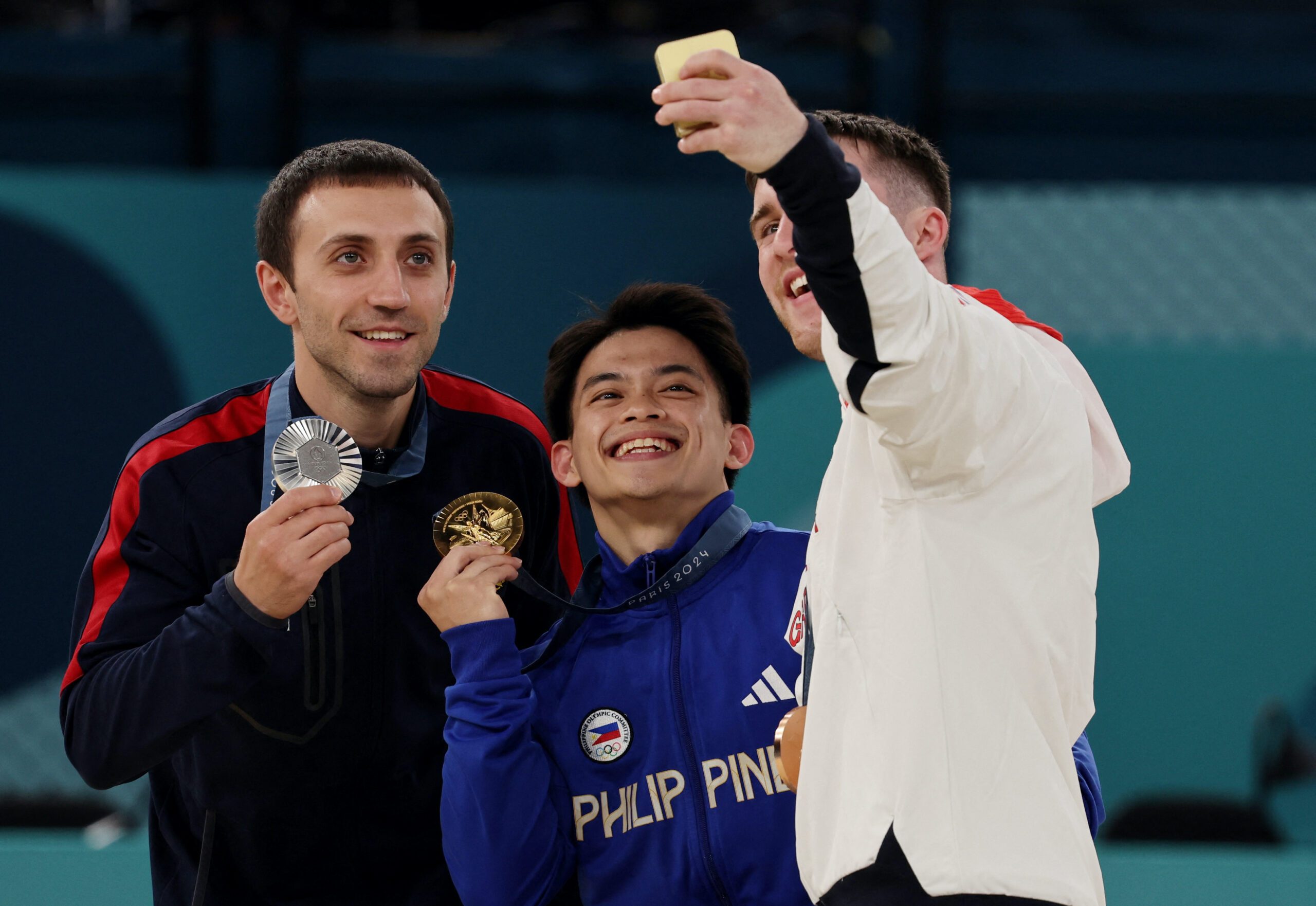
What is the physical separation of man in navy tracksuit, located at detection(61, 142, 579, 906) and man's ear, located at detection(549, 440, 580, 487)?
190 mm

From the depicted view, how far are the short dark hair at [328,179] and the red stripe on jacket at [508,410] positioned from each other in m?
0.29

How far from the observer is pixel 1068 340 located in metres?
4.66

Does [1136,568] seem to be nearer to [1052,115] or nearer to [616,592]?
[1052,115]

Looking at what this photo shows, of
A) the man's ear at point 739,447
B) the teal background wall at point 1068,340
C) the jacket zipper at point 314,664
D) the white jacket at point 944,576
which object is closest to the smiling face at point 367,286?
the jacket zipper at point 314,664

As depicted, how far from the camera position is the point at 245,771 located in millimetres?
2453

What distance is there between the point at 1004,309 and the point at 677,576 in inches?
34.9

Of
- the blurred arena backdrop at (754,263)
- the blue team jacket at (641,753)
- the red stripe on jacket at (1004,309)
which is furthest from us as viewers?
the blurred arena backdrop at (754,263)

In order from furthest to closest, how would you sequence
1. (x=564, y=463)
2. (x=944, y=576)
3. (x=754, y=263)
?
(x=754, y=263) < (x=564, y=463) < (x=944, y=576)

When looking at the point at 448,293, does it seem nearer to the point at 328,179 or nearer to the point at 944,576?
the point at 328,179

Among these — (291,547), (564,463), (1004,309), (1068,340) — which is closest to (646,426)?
(564,463)

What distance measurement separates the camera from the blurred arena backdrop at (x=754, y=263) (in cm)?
450

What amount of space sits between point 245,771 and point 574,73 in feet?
11.3

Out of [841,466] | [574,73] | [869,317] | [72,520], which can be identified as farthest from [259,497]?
[574,73]

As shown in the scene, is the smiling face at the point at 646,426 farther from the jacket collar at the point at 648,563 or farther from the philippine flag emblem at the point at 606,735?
the philippine flag emblem at the point at 606,735
